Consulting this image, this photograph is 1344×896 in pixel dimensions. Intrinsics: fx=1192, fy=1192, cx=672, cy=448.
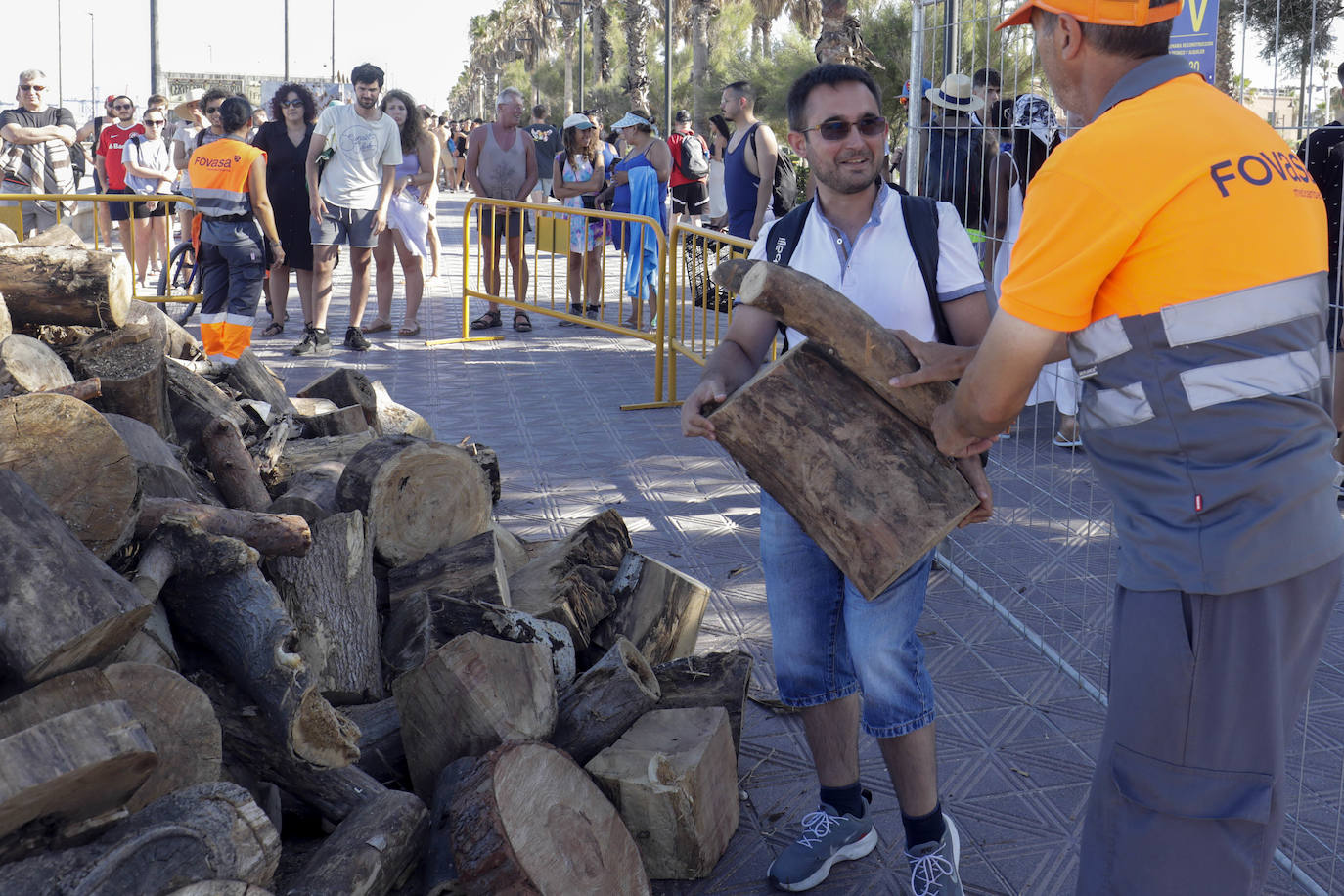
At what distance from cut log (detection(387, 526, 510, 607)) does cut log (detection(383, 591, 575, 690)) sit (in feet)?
0.33

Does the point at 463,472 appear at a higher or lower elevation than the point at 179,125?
lower

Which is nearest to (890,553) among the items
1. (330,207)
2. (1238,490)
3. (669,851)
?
(1238,490)

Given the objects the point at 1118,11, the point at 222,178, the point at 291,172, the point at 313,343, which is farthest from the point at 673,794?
the point at 291,172

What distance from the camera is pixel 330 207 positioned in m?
9.81

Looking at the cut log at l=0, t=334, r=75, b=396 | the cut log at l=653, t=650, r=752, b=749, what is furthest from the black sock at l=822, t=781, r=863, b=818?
the cut log at l=0, t=334, r=75, b=396

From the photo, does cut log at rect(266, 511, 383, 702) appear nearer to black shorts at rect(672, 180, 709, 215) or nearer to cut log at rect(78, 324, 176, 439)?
cut log at rect(78, 324, 176, 439)

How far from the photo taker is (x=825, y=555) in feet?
9.27

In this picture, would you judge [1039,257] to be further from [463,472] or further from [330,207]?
[330,207]

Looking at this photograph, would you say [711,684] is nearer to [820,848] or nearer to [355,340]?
[820,848]

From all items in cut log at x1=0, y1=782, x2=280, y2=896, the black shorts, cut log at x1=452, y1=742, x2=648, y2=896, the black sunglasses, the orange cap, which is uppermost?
the black shorts

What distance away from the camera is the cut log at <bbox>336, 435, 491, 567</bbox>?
423cm

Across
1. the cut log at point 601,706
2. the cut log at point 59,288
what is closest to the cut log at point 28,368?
the cut log at point 59,288

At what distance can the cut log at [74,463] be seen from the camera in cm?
317

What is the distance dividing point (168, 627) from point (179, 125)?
47.1ft
